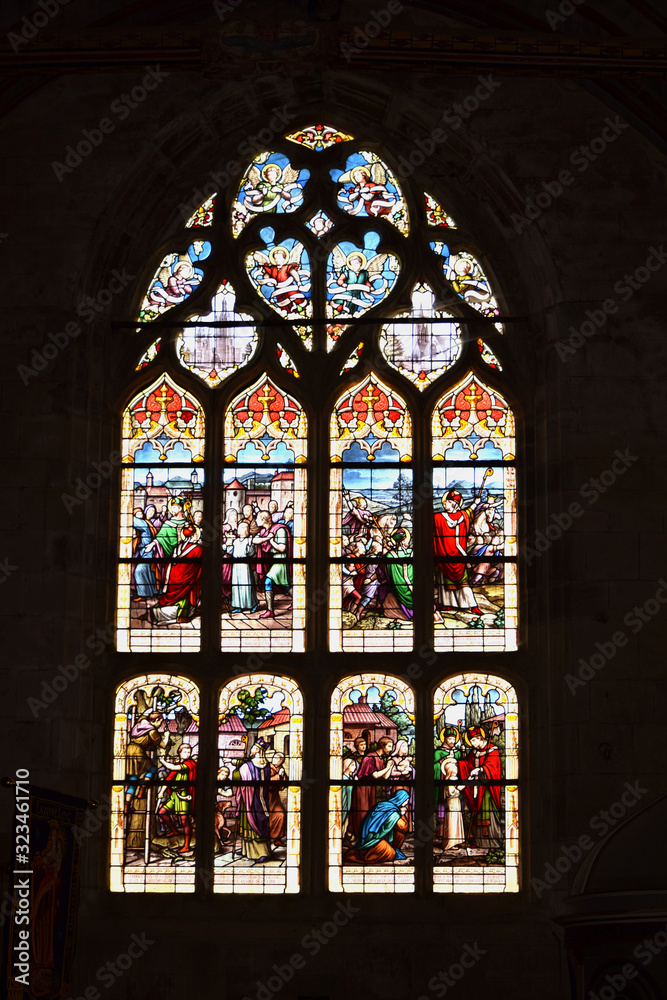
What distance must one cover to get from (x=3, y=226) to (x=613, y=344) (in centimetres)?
484

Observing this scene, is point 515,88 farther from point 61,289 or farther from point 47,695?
point 47,695

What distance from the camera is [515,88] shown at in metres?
12.8

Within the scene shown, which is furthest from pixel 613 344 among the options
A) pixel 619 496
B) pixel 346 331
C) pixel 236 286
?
pixel 236 286

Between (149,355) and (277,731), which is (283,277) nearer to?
(149,355)

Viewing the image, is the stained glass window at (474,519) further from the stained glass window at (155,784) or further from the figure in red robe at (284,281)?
the stained glass window at (155,784)
